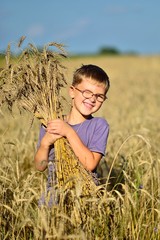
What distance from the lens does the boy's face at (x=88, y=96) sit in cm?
280

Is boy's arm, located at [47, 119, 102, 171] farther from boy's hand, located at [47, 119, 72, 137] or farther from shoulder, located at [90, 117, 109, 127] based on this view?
shoulder, located at [90, 117, 109, 127]

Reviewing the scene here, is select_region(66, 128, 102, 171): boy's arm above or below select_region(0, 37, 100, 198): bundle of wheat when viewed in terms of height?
below

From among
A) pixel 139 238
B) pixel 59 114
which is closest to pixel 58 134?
pixel 59 114

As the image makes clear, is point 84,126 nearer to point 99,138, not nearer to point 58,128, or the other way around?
point 99,138

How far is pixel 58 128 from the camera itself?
8.64 ft

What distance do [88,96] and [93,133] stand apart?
22cm

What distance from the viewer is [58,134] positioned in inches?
105

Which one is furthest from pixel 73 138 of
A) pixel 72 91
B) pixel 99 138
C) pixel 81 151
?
→ pixel 72 91

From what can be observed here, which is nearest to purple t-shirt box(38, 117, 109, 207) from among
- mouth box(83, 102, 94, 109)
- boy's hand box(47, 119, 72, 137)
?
mouth box(83, 102, 94, 109)

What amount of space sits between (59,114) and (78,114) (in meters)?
0.20

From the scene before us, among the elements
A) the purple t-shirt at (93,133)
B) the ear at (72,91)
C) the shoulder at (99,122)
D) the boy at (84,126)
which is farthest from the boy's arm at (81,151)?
the ear at (72,91)

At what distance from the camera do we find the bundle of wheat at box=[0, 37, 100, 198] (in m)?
2.65

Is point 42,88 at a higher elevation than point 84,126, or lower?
higher

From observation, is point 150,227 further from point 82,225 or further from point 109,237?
point 82,225
